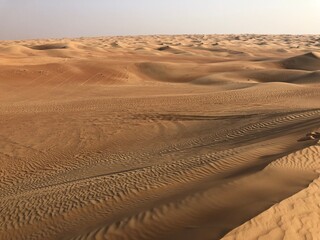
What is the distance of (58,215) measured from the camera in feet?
21.7

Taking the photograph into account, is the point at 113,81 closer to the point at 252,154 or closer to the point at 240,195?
the point at 252,154

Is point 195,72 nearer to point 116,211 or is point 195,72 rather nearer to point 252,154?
point 252,154

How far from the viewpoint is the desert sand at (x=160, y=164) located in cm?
556

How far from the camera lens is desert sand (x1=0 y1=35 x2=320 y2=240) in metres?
5.56

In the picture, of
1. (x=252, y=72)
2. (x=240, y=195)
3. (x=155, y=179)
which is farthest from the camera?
(x=252, y=72)

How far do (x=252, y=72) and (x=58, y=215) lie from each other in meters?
24.4

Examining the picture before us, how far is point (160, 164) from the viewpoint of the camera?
350 inches

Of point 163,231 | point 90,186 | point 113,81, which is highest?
point 163,231

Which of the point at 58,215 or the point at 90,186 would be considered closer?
the point at 58,215

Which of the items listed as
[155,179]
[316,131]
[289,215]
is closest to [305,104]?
[316,131]

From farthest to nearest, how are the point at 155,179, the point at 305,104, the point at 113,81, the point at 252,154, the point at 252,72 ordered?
1. the point at 252,72
2. the point at 113,81
3. the point at 305,104
4. the point at 252,154
5. the point at 155,179

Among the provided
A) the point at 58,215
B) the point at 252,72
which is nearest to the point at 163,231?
the point at 58,215

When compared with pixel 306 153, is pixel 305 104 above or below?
below

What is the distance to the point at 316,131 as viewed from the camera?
10.1 metres
